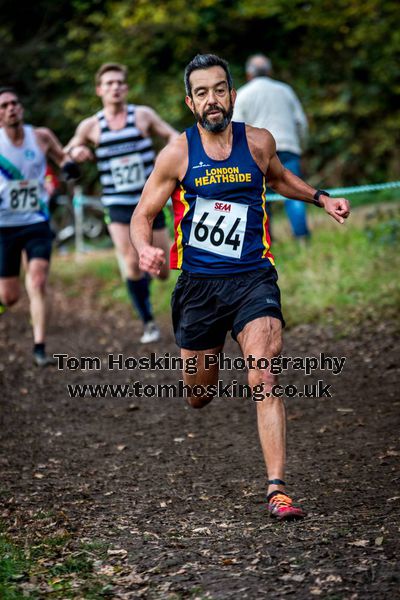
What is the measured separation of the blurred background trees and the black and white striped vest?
660 cm

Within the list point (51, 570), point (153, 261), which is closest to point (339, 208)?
point (153, 261)

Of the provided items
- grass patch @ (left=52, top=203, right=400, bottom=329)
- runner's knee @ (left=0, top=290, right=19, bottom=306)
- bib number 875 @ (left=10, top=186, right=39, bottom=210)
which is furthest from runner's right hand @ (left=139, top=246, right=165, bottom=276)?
grass patch @ (left=52, top=203, right=400, bottom=329)

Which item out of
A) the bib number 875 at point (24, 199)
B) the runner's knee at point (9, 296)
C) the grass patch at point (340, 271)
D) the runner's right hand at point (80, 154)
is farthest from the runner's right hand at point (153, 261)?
the grass patch at point (340, 271)

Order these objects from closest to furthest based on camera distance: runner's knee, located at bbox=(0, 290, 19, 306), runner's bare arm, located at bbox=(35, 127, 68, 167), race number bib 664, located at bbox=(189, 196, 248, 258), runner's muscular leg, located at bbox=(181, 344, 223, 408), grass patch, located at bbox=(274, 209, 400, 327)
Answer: race number bib 664, located at bbox=(189, 196, 248, 258), runner's muscular leg, located at bbox=(181, 344, 223, 408), runner's bare arm, located at bbox=(35, 127, 68, 167), runner's knee, located at bbox=(0, 290, 19, 306), grass patch, located at bbox=(274, 209, 400, 327)

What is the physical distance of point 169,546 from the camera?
3992 millimetres

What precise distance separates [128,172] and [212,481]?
4218 mm

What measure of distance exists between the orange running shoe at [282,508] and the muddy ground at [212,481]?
5 cm

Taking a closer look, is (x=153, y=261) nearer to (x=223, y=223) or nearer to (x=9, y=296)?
(x=223, y=223)

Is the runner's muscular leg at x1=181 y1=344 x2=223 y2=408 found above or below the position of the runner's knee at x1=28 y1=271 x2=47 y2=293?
below

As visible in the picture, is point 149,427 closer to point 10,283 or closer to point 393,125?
point 10,283

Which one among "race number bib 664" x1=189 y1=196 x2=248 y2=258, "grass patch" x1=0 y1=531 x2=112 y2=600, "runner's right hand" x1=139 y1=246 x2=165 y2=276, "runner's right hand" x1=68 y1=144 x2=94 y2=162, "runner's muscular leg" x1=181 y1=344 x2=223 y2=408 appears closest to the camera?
"grass patch" x1=0 y1=531 x2=112 y2=600

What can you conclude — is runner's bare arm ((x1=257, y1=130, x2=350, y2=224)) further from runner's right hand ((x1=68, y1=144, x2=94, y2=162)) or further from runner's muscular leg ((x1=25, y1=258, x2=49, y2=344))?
runner's muscular leg ((x1=25, y1=258, x2=49, y2=344))

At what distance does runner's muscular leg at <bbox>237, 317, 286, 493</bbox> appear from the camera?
4.30m

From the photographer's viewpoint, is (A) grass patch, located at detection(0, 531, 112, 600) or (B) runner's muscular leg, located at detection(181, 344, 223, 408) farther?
(B) runner's muscular leg, located at detection(181, 344, 223, 408)
